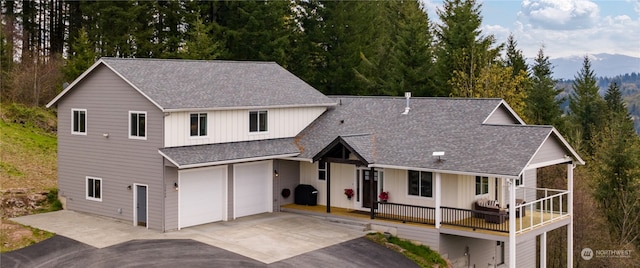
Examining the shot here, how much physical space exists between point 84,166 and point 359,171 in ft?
34.8

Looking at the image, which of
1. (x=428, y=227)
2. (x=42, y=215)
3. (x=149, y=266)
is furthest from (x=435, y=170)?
(x=42, y=215)

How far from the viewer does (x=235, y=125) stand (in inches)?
1001

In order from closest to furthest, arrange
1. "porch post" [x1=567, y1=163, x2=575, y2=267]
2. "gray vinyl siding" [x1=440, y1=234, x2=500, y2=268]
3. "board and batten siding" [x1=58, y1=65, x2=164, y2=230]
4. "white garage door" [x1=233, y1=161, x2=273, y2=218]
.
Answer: "board and batten siding" [x1=58, y1=65, x2=164, y2=230], "gray vinyl siding" [x1=440, y1=234, x2=500, y2=268], "porch post" [x1=567, y1=163, x2=575, y2=267], "white garage door" [x1=233, y1=161, x2=273, y2=218]

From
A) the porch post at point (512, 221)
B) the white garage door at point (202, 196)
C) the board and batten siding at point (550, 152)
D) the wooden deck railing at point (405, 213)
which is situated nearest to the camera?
the porch post at point (512, 221)

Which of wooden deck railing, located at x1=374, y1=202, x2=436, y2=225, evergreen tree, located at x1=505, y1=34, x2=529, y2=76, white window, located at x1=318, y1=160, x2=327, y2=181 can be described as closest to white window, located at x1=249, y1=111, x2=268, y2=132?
white window, located at x1=318, y1=160, x2=327, y2=181

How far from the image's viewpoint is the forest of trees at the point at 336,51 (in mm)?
36219

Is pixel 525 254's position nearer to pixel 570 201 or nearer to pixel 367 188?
pixel 570 201

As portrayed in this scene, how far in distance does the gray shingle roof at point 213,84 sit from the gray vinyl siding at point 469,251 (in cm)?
896

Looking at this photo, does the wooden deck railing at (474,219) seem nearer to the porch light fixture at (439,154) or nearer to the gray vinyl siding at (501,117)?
the porch light fixture at (439,154)

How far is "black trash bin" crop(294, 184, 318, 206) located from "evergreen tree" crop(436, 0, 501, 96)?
17.0 meters

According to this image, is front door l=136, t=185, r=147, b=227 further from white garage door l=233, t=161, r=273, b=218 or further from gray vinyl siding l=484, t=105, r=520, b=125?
gray vinyl siding l=484, t=105, r=520, b=125

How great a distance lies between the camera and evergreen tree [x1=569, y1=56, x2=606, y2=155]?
6612 cm

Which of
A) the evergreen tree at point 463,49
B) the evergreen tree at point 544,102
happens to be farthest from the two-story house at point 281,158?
the evergreen tree at point 544,102

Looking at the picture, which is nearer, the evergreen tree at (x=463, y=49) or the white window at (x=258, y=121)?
the white window at (x=258, y=121)
